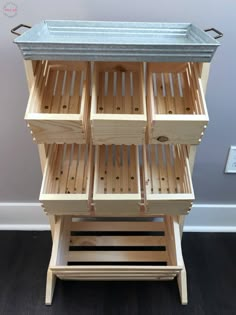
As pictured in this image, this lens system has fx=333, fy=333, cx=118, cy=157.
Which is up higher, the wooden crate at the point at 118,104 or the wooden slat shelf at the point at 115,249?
the wooden crate at the point at 118,104

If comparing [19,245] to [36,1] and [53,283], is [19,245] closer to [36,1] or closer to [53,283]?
[53,283]

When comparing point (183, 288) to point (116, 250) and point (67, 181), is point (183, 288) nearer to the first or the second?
point (116, 250)

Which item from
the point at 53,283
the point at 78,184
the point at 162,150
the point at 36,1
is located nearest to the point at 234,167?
the point at 162,150

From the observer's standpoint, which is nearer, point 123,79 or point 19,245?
point 123,79

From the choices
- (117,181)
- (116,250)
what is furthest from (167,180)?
(116,250)

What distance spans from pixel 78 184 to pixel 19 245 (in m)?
0.56

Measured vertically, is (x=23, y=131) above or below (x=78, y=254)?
above

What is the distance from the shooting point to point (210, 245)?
1442mm

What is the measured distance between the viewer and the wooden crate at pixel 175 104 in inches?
30.6

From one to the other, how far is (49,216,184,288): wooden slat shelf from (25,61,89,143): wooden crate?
47cm

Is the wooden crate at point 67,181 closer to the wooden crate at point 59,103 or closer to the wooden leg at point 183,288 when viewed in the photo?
the wooden crate at point 59,103

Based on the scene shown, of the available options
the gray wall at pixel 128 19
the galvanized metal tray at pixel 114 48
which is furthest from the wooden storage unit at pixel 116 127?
the gray wall at pixel 128 19

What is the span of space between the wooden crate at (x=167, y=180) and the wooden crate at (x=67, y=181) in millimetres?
177

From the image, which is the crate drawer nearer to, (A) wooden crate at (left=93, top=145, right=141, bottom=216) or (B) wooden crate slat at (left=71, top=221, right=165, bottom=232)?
(B) wooden crate slat at (left=71, top=221, right=165, bottom=232)
